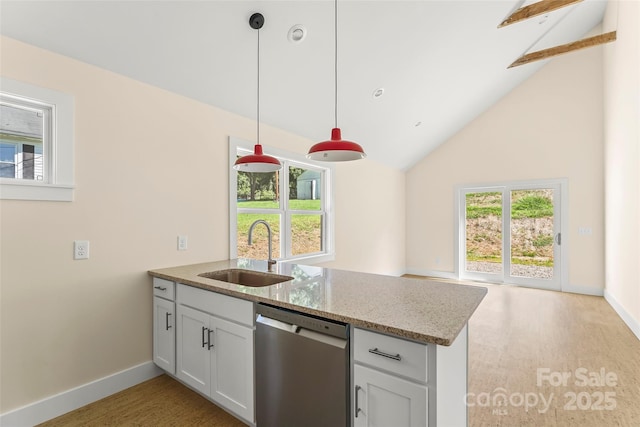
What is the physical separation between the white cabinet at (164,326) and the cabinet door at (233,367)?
0.51 meters

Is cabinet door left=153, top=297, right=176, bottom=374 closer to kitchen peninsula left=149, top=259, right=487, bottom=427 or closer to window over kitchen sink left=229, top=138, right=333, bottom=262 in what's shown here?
kitchen peninsula left=149, top=259, right=487, bottom=427

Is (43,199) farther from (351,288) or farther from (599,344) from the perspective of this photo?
(599,344)

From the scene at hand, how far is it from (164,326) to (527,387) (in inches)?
110

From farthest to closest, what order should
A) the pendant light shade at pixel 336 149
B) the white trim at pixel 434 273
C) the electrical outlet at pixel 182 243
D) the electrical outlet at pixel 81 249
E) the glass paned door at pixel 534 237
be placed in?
the white trim at pixel 434 273
the glass paned door at pixel 534 237
the electrical outlet at pixel 182 243
the electrical outlet at pixel 81 249
the pendant light shade at pixel 336 149

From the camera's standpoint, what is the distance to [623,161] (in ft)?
12.2

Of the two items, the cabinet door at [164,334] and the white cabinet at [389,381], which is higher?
the white cabinet at [389,381]

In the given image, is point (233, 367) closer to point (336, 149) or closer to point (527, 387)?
point (336, 149)

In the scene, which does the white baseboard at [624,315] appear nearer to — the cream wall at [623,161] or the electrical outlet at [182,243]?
the cream wall at [623,161]

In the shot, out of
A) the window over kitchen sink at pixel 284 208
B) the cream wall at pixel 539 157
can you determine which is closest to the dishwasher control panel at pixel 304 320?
the window over kitchen sink at pixel 284 208

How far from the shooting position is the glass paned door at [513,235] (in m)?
5.26

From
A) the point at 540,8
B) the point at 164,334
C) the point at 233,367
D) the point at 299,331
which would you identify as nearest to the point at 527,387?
the point at 299,331

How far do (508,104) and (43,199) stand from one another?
6611 mm

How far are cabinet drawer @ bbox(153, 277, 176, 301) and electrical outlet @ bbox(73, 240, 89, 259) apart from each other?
503mm

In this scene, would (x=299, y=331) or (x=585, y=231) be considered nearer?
(x=299, y=331)
